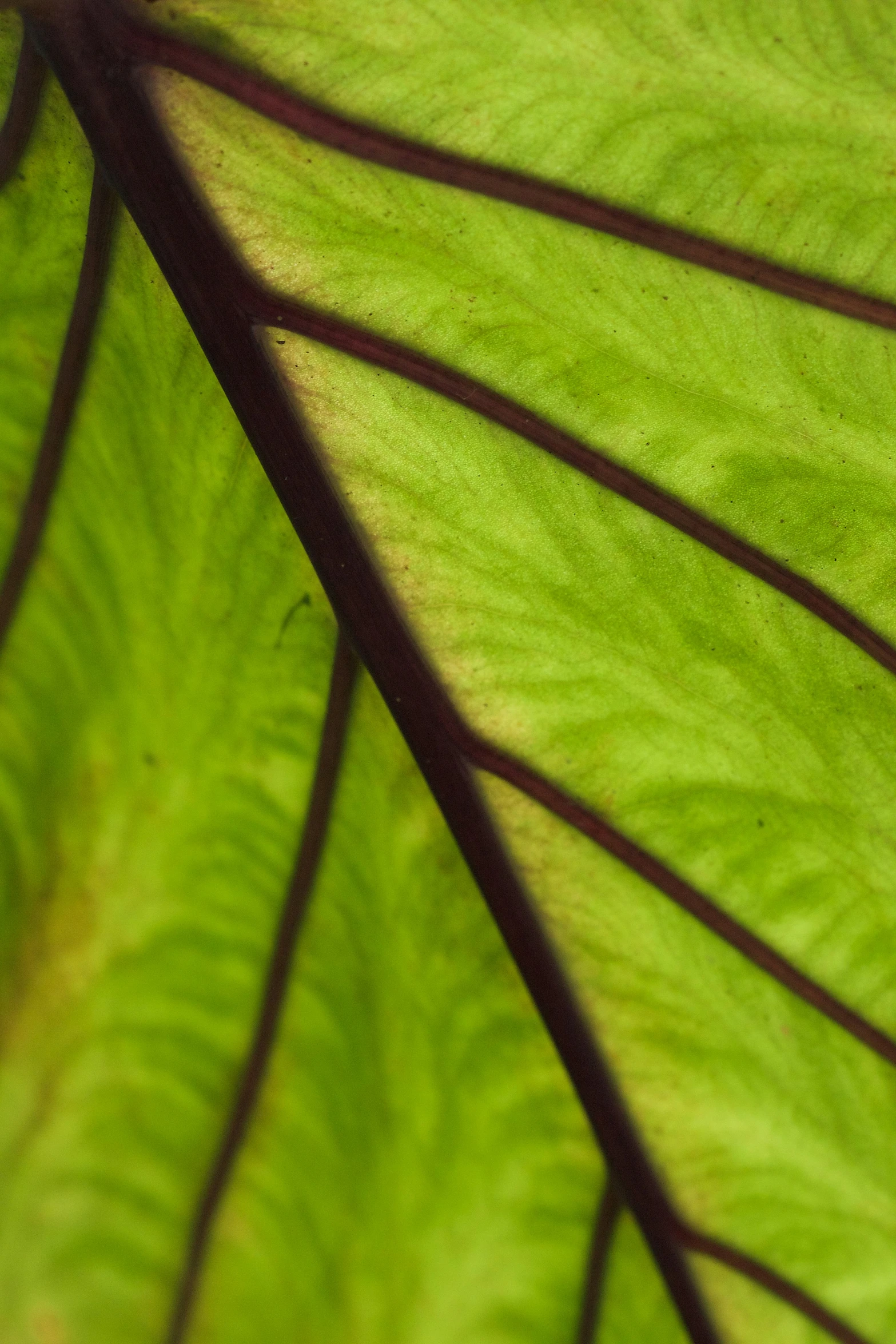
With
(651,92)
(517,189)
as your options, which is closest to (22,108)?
(517,189)

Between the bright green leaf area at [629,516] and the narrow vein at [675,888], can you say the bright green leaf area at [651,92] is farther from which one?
the narrow vein at [675,888]

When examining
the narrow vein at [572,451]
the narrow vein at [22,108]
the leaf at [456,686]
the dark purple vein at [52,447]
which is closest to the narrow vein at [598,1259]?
the leaf at [456,686]

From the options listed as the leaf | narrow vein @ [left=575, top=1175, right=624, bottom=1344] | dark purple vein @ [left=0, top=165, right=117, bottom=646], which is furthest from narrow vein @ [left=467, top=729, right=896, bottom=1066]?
dark purple vein @ [left=0, top=165, right=117, bottom=646]

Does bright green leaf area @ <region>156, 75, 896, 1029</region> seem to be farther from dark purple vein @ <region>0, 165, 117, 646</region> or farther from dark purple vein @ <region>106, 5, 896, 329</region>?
dark purple vein @ <region>0, 165, 117, 646</region>

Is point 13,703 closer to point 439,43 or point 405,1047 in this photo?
point 405,1047

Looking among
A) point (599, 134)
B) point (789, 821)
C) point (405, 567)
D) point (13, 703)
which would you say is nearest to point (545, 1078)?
point (789, 821)

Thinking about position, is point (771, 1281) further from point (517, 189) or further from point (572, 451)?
point (517, 189)
